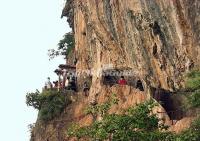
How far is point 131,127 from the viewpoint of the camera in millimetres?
21828

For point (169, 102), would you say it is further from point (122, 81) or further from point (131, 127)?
point (131, 127)

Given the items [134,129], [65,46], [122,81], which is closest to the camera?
[134,129]

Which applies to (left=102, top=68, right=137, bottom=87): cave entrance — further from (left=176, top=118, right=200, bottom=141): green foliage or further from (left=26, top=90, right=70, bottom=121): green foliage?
(left=176, top=118, right=200, bottom=141): green foliage

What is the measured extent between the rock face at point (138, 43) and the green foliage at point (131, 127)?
4.20 m

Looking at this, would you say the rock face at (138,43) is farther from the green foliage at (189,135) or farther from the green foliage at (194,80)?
the green foliage at (189,135)

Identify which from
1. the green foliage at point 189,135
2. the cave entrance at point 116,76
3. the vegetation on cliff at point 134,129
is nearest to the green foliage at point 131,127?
the vegetation on cliff at point 134,129

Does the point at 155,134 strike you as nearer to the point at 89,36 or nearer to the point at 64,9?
the point at 89,36

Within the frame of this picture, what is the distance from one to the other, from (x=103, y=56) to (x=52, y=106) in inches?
209

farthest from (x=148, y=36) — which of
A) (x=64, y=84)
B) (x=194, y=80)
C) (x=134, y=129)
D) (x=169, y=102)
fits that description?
(x=64, y=84)

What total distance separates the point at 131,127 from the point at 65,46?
27.4m

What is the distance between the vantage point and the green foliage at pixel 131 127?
70.5ft

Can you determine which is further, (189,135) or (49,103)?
(49,103)

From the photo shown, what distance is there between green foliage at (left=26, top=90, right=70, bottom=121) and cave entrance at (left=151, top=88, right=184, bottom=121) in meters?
7.84

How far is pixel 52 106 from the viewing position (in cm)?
3631
